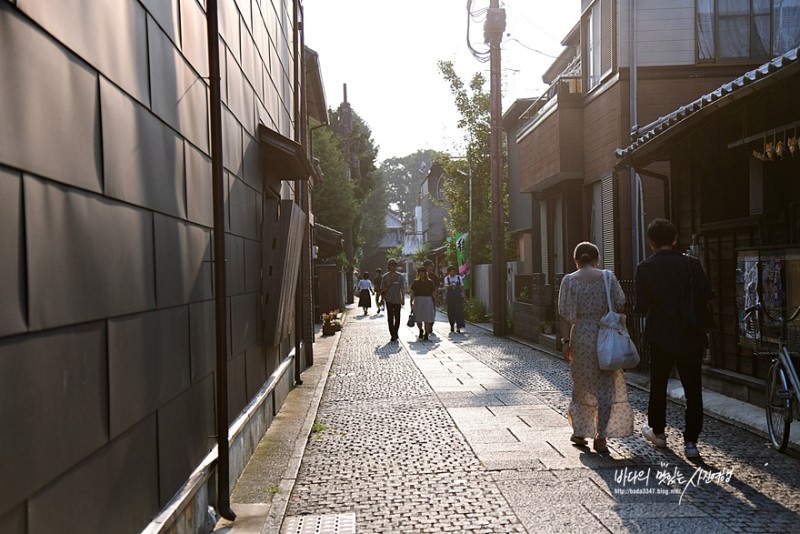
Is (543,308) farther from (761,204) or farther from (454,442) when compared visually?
(454,442)

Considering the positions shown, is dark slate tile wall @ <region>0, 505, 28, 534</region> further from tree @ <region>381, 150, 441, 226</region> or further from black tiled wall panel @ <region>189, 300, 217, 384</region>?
tree @ <region>381, 150, 441, 226</region>

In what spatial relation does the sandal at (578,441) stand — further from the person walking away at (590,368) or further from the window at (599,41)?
the window at (599,41)

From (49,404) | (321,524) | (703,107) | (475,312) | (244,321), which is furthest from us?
(475,312)

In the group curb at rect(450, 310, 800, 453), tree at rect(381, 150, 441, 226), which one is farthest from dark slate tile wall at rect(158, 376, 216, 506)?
tree at rect(381, 150, 441, 226)

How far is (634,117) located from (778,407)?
8.23 metres

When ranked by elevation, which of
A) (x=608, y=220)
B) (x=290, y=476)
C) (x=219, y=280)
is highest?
(x=608, y=220)

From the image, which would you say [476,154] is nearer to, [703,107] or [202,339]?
[703,107]

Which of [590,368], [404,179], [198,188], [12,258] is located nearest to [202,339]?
[198,188]

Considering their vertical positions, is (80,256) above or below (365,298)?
above

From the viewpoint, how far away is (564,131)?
54.0 feet

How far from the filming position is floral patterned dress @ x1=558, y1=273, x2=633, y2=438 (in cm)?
674

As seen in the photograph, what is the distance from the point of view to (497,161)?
2012 cm

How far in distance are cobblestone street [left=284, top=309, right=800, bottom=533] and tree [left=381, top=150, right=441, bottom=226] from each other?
298 ft

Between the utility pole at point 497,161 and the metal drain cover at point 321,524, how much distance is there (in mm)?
15253
